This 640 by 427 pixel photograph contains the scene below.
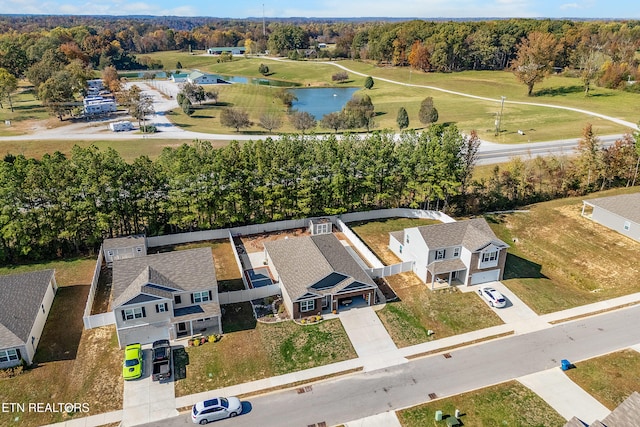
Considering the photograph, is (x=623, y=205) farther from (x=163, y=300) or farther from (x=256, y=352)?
(x=163, y=300)

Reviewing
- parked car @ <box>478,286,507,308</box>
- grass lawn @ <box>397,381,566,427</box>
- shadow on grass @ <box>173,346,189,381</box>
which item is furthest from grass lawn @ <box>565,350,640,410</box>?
shadow on grass @ <box>173,346,189,381</box>

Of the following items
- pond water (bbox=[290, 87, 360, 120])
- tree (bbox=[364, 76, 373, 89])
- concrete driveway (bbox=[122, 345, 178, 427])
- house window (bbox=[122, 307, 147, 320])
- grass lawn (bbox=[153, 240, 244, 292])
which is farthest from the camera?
tree (bbox=[364, 76, 373, 89])

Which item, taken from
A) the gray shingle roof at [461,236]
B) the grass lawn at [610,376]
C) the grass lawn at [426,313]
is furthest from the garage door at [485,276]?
the grass lawn at [610,376]

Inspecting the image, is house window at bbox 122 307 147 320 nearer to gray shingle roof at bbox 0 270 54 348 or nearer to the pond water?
gray shingle roof at bbox 0 270 54 348

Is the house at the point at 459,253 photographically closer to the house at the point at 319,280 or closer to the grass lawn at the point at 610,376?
the house at the point at 319,280

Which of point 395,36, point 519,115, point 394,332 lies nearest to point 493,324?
point 394,332
